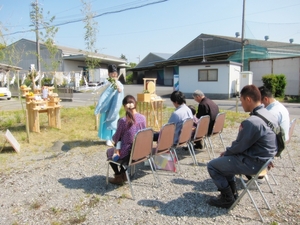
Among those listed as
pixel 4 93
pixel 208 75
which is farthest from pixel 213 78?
pixel 4 93

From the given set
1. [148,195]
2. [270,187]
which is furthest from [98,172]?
[270,187]

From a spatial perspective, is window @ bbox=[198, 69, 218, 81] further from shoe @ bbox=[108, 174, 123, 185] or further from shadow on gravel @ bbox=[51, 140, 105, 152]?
shoe @ bbox=[108, 174, 123, 185]

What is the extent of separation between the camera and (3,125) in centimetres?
791

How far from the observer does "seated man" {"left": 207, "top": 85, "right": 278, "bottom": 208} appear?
2.62 m

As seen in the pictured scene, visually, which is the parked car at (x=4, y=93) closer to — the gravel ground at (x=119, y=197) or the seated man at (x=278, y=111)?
the gravel ground at (x=119, y=197)

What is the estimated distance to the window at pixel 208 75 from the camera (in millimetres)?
17938

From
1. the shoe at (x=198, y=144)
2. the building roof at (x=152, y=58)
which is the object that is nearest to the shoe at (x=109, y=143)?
the shoe at (x=198, y=144)

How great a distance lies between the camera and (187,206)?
117 inches

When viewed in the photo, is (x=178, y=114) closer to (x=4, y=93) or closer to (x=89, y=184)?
(x=89, y=184)

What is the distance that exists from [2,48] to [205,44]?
25.6 m

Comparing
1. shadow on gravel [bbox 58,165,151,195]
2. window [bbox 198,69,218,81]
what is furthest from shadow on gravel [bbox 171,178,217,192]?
window [bbox 198,69,218,81]

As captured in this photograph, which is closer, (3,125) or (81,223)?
(81,223)

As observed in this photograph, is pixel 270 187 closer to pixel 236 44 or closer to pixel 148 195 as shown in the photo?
pixel 148 195

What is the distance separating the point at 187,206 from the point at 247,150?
92cm
